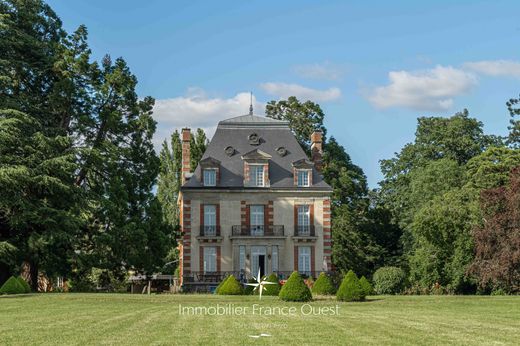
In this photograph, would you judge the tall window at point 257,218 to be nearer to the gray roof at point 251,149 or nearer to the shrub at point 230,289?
the gray roof at point 251,149

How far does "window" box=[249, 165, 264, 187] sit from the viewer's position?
46875 millimetres

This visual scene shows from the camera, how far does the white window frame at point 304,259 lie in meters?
46.4

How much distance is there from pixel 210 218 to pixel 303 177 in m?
6.08

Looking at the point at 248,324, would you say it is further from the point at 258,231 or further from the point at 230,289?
the point at 258,231

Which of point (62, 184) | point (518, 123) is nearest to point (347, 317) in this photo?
point (62, 184)

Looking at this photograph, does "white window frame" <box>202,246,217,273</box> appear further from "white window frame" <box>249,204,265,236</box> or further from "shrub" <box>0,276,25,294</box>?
"shrub" <box>0,276,25,294</box>

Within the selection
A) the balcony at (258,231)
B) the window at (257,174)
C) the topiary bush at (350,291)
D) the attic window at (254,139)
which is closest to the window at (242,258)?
the balcony at (258,231)

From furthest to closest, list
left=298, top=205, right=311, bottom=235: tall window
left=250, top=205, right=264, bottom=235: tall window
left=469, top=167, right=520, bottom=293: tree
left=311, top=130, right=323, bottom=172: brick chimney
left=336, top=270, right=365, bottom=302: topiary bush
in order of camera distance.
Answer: left=311, top=130, right=323, bottom=172: brick chimney
left=298, top=205, right=311, bottom=235: tall window
left=250, top=205, right=264, bottom=235: tall window
left=469, top=167, right=520, bottom=293: tree
left=336, top=270, right=365, bottom=302: topiary bush

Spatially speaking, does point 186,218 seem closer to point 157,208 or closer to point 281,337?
point 157,208

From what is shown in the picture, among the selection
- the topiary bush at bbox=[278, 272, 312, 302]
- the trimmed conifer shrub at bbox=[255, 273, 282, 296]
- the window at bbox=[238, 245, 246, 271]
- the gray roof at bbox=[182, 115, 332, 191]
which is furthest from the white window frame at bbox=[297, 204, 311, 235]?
the topiary bush at bbox=[278, 272, 312, 302]

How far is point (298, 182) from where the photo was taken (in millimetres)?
47062

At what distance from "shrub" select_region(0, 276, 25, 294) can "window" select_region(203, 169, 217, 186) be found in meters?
16.8

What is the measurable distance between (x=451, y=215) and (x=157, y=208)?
1718 cm

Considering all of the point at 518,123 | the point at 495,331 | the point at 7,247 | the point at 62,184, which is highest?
the point at 518,123
